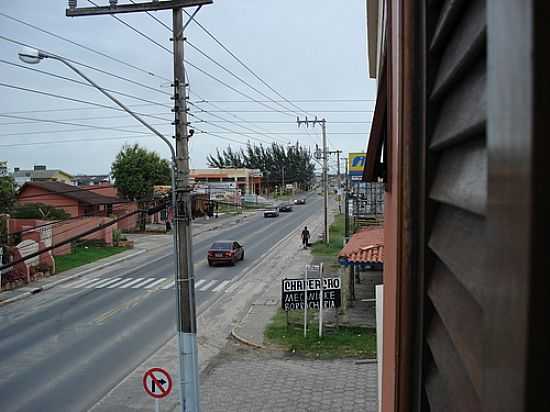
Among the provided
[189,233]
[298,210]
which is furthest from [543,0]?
[298,210]

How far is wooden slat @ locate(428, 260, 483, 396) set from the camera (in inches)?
24.8

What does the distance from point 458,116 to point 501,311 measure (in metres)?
0.36

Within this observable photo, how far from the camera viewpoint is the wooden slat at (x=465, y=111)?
619 millimetres

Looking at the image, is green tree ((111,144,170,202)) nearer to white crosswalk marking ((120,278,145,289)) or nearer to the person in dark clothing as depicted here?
the person in dark clothing

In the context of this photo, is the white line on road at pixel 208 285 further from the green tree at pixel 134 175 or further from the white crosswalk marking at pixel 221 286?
the green tree at pixel 134 175

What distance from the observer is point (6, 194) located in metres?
26.9

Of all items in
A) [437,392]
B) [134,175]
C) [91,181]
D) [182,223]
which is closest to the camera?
[437,392]

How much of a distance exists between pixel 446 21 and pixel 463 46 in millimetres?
87

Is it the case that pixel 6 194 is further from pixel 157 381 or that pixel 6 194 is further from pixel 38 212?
pixel 157 381

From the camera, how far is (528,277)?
366 mm

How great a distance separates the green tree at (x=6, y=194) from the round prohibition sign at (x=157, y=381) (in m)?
21.7

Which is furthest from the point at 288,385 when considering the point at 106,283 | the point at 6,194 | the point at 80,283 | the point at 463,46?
the point at 6,194

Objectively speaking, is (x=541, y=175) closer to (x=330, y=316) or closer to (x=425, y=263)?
(x=425, y=263)

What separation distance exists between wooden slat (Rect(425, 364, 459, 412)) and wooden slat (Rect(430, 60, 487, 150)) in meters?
0.35
